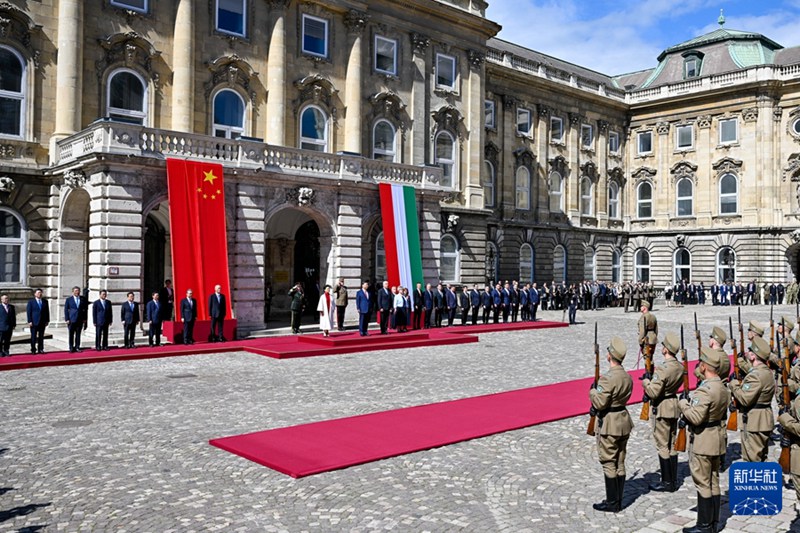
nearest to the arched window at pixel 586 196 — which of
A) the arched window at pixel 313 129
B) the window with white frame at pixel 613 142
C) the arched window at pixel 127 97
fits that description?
the window with white frame at pixel 613 142

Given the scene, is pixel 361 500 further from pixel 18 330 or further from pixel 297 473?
pixel 18 330

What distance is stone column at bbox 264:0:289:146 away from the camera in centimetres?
2961

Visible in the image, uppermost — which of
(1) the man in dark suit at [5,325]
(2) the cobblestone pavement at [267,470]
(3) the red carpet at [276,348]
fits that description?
(1) the man in dark suit at [5,325]

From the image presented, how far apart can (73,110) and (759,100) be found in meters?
42.4

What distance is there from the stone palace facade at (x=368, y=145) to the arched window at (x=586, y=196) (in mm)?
144

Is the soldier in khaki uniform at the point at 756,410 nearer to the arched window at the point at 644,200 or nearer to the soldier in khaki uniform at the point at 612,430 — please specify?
the soldier in khaki uniform at the point at 612,430

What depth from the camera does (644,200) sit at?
5394 centimetres

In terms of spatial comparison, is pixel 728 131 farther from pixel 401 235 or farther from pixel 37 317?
pixel 37 317

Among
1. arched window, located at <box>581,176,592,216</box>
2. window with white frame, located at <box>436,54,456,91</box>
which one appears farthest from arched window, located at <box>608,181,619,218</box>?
window with white frame, located at <box>436,54,456,91</box>

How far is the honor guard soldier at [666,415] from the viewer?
27.3 feet

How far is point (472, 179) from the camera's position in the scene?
3747 centimetres

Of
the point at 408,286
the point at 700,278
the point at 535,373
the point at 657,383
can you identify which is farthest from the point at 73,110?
the point at 700,278

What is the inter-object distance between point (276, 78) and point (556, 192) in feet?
81.4

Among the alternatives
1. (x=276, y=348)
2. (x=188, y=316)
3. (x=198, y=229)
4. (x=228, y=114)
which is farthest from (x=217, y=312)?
(x=228, y=114)
